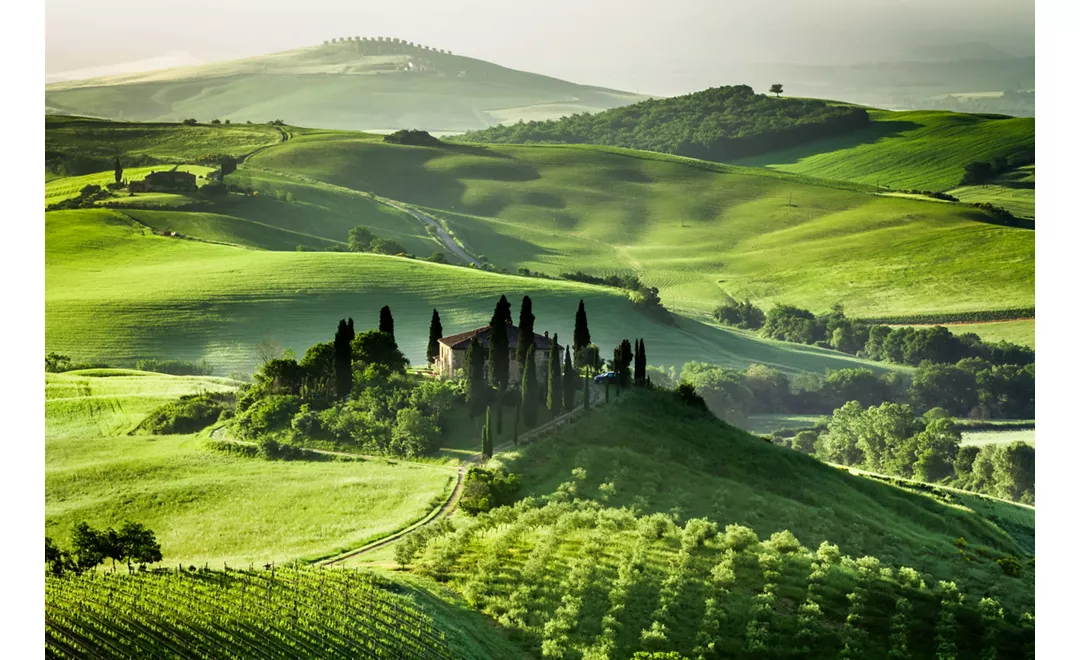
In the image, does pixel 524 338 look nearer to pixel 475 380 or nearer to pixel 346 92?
pixel 475 380

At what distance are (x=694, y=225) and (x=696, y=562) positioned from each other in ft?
234

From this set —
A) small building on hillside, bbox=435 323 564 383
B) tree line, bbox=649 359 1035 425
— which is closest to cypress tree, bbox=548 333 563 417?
small building on hillside, bbox=435 323 564 383

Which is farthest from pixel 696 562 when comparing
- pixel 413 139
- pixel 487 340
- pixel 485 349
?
pixel 413 139

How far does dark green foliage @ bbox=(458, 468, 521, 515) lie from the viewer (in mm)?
32750

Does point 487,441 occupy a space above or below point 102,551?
above

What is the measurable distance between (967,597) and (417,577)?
1668 cm

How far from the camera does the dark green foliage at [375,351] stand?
39406 millimetres

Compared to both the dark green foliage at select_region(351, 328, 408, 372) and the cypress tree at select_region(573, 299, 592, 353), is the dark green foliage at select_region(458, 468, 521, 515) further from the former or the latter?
the cypress tree at select_region(573, 299, 592, 353)

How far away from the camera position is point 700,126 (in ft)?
380

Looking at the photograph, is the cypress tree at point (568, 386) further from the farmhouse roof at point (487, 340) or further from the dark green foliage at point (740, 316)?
the dark green foliage at point (740, 316)

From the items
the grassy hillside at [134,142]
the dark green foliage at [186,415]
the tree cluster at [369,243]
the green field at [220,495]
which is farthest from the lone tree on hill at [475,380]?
the grassy hillside at [134,142]

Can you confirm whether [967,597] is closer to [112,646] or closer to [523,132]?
[112,646]

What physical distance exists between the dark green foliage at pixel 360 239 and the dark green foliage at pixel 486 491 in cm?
4675

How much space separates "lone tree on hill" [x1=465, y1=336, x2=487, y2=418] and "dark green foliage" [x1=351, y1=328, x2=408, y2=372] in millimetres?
2748
